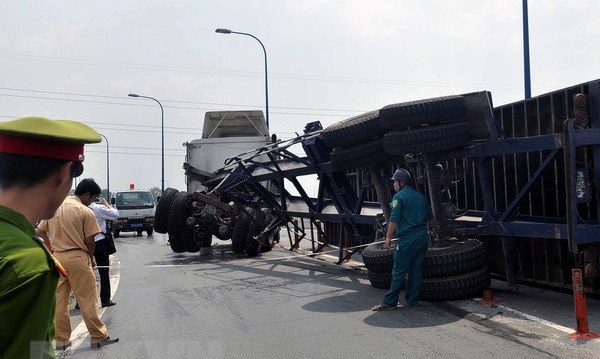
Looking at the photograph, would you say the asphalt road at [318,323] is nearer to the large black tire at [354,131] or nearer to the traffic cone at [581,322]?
the traffic cone at [581,322]

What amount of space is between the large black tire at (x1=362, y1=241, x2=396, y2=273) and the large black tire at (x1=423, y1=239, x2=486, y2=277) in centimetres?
74

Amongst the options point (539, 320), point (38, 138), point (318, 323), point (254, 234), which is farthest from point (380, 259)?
point (38, 138)

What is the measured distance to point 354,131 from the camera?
9875 millimetres

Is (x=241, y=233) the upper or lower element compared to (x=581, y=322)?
upper

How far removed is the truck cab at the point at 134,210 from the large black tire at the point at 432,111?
68.3ft

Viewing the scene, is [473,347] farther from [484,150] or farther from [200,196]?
[200,196]

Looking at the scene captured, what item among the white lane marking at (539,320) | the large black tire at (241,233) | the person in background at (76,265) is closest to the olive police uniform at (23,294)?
the person in background at (76,265)

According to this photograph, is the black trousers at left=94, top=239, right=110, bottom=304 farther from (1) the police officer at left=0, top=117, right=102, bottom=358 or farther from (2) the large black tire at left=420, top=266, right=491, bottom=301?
(1) the police officer at left=0, top=117, right=102, bottom=358

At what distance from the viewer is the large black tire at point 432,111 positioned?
8281mm

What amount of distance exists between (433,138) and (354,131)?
182 centimetres

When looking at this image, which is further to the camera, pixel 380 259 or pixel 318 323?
pixel 380 259

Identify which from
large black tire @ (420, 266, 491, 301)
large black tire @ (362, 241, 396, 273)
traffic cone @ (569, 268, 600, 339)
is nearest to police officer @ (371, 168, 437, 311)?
large black tire @ (420, 266, 491, 301)

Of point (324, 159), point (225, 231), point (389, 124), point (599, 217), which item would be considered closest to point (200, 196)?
point (225, 231)

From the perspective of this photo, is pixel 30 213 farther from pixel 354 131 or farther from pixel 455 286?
pixel 354 131
